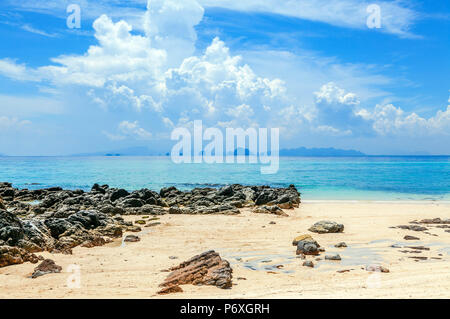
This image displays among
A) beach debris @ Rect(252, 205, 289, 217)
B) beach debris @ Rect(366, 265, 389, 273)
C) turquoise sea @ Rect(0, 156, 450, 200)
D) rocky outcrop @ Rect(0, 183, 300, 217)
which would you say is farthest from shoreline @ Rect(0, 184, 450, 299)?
turquoise sea @ Rect(0, 156, 450, 200)

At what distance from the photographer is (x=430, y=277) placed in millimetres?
8438

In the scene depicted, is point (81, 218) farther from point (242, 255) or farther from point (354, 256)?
point (354, 256)

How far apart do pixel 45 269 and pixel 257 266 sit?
556 cm

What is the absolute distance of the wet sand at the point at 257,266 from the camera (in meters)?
7.64

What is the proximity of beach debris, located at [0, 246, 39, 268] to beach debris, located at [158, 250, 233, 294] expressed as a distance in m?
4.70

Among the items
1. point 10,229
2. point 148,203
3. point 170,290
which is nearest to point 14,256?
point 10,229

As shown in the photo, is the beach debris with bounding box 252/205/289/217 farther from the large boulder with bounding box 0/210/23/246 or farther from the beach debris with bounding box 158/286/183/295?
the beach debris with bounding box 158/286/183/295

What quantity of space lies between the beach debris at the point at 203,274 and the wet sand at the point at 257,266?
22 cm

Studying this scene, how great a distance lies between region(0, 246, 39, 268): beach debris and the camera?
9.89 metres

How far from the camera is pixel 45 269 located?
366 inches
